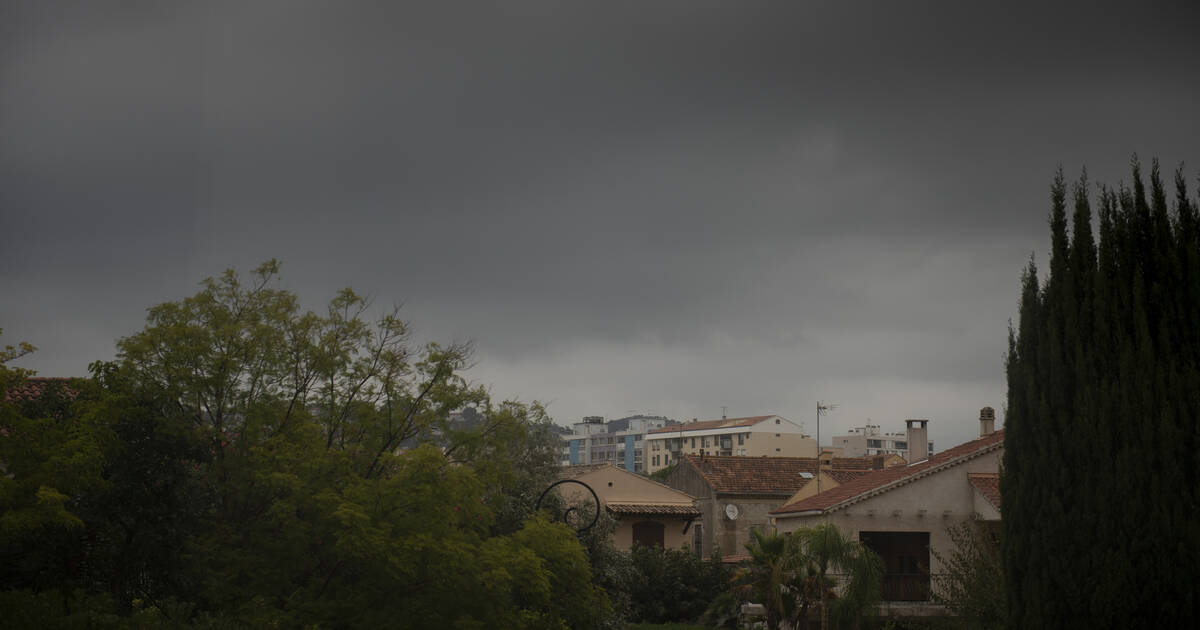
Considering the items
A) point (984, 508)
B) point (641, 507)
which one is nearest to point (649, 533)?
point (641, 507)

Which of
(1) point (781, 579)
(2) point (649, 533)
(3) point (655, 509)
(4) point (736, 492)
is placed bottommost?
(1) point (781, 579)

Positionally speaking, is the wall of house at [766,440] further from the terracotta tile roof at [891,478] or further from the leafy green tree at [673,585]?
the terracotta tile roof at [891,478]

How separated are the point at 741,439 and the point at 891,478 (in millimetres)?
85441

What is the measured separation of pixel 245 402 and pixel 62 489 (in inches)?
165

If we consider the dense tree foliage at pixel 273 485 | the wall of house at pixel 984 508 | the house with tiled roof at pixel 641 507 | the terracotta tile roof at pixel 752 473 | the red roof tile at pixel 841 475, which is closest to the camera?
the dense tree foliage at pixel 273 485

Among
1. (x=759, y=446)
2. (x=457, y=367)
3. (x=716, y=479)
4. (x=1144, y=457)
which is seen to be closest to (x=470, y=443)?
(x=457, y=367)

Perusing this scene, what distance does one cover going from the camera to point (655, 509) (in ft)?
147

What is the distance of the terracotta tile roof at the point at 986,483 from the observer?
108 ft

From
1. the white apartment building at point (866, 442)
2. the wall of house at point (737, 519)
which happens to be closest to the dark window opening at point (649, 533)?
the wall of house at point (737, 519)

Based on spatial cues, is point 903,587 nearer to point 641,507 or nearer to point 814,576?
point 814,576

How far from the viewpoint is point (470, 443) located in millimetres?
20812

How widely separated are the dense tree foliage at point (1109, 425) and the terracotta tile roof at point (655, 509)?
30.7 metres

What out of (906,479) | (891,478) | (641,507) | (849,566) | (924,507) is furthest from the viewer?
(641,507)

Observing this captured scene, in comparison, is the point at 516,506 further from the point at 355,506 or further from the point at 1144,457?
the point at 1144,457
